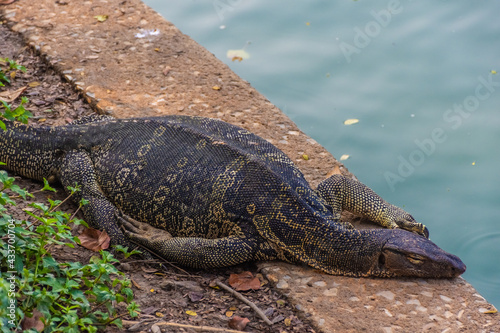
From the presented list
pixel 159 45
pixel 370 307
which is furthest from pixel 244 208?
pixel 159 45

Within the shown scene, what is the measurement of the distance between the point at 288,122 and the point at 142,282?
3.23m

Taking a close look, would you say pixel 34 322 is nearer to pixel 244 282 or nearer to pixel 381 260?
pixel 244 282

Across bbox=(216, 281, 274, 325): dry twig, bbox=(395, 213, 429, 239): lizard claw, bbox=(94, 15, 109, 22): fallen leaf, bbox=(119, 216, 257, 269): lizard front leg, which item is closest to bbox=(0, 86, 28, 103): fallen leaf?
bbox=(94, 15, 109, 22): fallen leaf

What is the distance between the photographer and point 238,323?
4613 millimetres

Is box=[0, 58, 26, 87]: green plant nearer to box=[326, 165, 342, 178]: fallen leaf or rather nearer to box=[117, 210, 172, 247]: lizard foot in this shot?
box=[117, 210, 172, 247]: lizard foot

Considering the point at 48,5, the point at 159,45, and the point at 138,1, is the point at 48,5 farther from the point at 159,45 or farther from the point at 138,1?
the point at 159,45

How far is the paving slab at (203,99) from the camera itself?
4.84 metres

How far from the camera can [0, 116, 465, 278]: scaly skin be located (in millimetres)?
4996

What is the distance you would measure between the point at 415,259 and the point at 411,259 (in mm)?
36

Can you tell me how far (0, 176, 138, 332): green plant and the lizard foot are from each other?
87 cm

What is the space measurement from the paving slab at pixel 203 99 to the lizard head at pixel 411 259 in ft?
0.38

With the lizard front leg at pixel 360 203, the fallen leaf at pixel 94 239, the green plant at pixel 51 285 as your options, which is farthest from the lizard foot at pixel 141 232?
the lizard front leg at pixel 360 203

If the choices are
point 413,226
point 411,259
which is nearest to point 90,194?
point 411,259

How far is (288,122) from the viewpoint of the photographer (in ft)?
24.4
